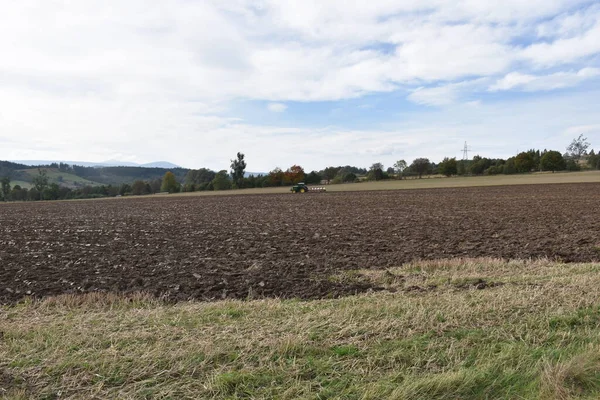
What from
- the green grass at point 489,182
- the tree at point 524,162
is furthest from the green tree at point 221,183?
the tree at point 524,162

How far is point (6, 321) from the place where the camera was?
6.44 m

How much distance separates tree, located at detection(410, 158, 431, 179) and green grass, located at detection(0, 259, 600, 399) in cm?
11473

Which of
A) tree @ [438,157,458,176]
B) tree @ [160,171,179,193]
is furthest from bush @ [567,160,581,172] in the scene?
tree @ [160,171,179,193]

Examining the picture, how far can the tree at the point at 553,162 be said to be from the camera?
100312mm

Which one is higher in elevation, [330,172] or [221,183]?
[330,172]

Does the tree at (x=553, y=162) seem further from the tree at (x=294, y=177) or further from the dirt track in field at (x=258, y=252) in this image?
the dirt track in field at (x=258, y=252)

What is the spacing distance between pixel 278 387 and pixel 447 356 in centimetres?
192

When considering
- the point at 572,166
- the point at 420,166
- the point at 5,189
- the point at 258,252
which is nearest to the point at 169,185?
the point at 5,189

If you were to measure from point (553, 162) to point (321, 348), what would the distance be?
376 ft

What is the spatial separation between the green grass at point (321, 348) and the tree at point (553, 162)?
360 ft

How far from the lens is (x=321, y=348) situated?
4758 mm

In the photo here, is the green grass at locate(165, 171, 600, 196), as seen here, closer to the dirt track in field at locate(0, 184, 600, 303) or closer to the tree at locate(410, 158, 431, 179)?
the tree at locate(410, 158, 431, 179)

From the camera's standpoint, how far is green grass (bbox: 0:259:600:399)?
393 centimetres

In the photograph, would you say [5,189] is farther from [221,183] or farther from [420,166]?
[420,166]
